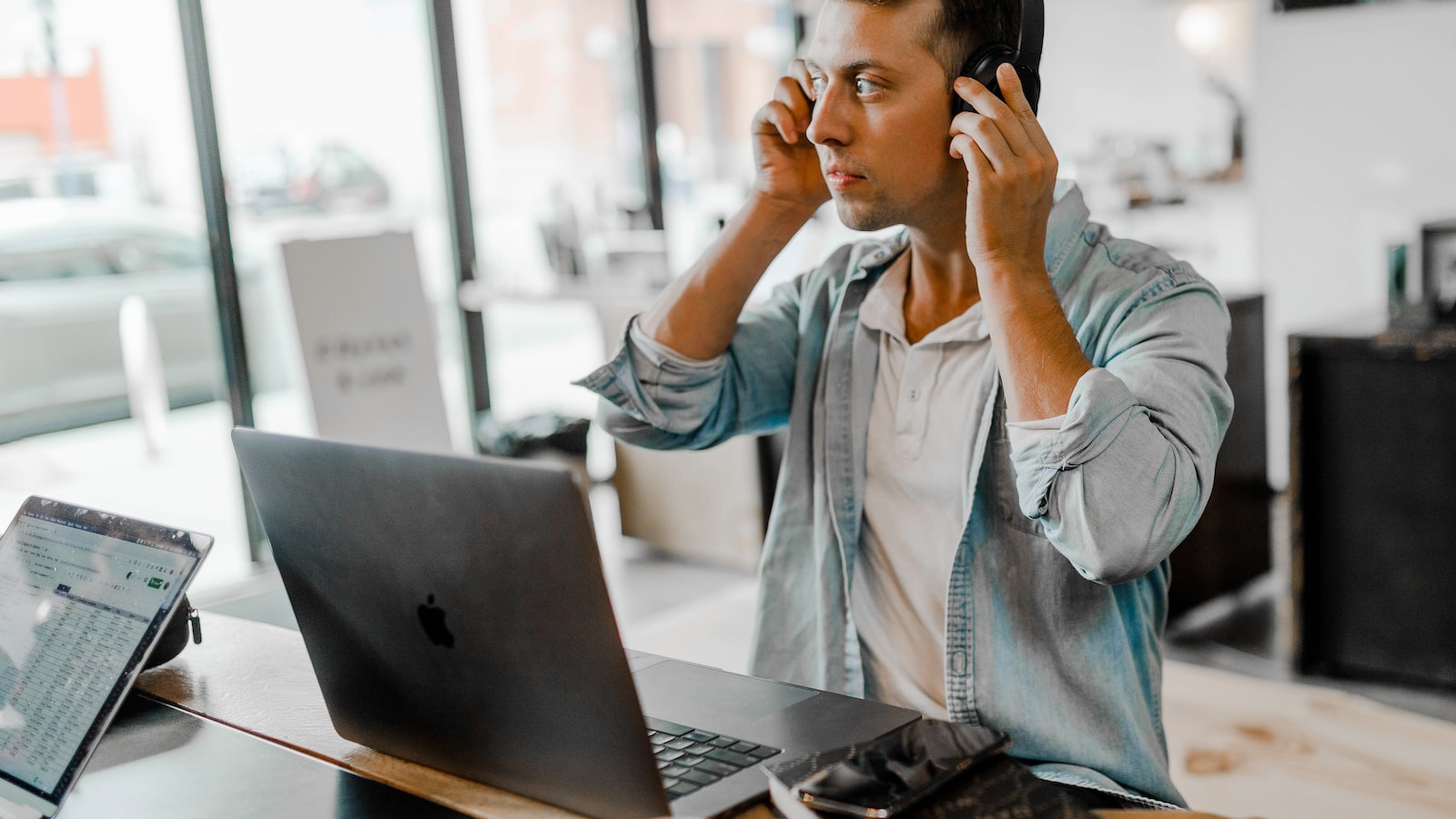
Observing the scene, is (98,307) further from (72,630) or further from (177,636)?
(72,630)

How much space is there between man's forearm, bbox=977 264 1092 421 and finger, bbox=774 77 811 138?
1.21ft

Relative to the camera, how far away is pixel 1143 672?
128 cm

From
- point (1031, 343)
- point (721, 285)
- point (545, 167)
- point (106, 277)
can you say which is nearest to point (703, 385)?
point (721, 285)

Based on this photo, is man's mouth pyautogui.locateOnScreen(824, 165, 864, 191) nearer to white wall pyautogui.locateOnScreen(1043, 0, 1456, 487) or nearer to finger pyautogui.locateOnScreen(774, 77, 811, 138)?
finger pyautogui.locateOnScreen(774, 77, 811, 138)

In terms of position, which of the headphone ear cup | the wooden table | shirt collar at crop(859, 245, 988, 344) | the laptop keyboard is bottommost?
the wooden table

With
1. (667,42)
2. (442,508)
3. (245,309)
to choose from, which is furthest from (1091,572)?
(667,42)

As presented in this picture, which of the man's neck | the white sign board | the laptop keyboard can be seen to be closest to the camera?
the laptop keyboard

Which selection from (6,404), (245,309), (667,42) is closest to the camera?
(6,404)

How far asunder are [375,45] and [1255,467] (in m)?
3.16

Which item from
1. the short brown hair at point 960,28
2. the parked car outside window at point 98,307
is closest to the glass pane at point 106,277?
the parked car outside window at point 98,307

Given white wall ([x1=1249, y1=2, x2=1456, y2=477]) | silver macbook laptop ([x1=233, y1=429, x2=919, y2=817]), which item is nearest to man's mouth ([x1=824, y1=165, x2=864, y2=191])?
silver macbook laptop ([x1=233, y1=429, x2=919, y2=817])

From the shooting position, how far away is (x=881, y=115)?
131cm

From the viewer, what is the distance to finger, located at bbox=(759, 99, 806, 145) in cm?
142

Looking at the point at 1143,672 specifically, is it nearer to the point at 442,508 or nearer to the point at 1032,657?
the point at 1032,657
